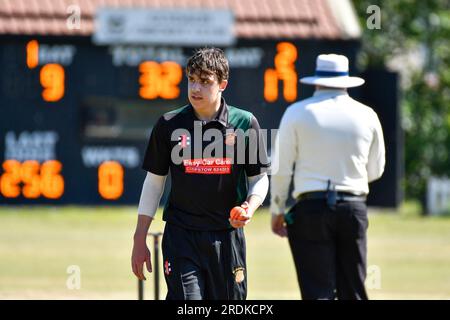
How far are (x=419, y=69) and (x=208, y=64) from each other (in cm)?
2068

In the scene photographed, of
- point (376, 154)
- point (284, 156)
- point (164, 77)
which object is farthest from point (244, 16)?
point (284, 156)

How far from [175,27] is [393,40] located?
10.2 meters

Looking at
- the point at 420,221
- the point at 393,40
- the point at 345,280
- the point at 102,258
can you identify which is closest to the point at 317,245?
the point at 345,280

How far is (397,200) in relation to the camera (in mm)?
17312

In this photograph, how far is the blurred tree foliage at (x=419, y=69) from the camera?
973 inches

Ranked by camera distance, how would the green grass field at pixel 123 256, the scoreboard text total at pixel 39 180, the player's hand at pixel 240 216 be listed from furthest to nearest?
the scoreboard text total at pixel 39 180
the green grass field at pixel 123 256
the player's hand at pixel 240 216

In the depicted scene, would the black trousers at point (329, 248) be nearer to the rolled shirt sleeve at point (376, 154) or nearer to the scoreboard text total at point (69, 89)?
the rolled shirt sleeve at point (376, 154)

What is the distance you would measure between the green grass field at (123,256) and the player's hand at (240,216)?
15.7 ft

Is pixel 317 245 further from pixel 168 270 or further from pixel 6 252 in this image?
pixel 6 252

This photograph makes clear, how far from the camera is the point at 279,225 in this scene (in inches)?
341

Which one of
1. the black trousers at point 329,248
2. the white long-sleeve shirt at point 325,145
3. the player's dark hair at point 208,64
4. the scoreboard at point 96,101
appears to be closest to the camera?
the player's dark hair at point 208,64

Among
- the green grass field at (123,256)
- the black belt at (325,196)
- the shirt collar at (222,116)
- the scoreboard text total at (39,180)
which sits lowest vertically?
the green grass field at (123,256)

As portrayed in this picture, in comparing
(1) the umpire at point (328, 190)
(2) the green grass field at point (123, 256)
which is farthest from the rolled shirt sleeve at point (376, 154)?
(2) the green grass field at point (123, 256)

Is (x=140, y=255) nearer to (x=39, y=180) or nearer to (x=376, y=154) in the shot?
(x=376, y=154)
